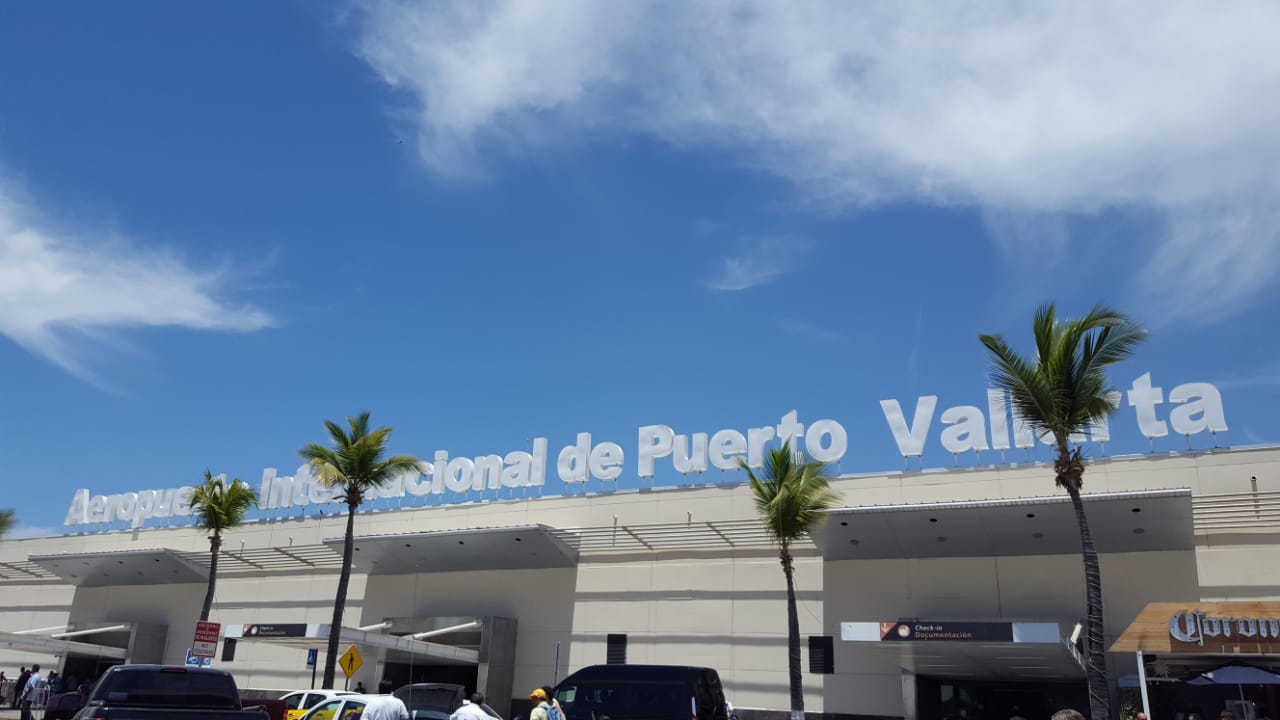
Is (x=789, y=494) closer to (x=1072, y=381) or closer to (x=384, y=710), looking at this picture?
(x=1072, y=381)

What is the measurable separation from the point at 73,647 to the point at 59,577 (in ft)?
34.8

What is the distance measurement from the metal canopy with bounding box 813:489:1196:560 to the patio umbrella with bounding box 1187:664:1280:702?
495cm

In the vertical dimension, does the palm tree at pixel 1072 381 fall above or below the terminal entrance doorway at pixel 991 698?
above

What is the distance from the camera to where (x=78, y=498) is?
163 ft

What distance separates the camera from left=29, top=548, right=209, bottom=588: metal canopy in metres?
41.1

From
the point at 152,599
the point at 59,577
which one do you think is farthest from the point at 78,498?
the point at 152,599

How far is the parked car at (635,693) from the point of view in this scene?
43.0ft

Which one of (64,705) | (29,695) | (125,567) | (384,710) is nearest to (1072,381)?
(384,710)

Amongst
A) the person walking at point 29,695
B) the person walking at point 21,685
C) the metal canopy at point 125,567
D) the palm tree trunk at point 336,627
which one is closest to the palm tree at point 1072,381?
the palm tree trunk at point 336,627

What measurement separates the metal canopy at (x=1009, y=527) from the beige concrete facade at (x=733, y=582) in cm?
48

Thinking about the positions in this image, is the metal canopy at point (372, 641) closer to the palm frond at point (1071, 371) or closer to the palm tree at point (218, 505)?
the palm tree at point (218, 505)

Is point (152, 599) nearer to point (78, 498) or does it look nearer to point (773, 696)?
point (78, 498)

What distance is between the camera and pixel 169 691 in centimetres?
1272

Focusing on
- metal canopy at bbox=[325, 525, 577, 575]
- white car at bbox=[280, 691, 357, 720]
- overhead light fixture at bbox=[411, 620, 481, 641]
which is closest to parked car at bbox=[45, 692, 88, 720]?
white car at bbox=[280, 691, 357, 720]
